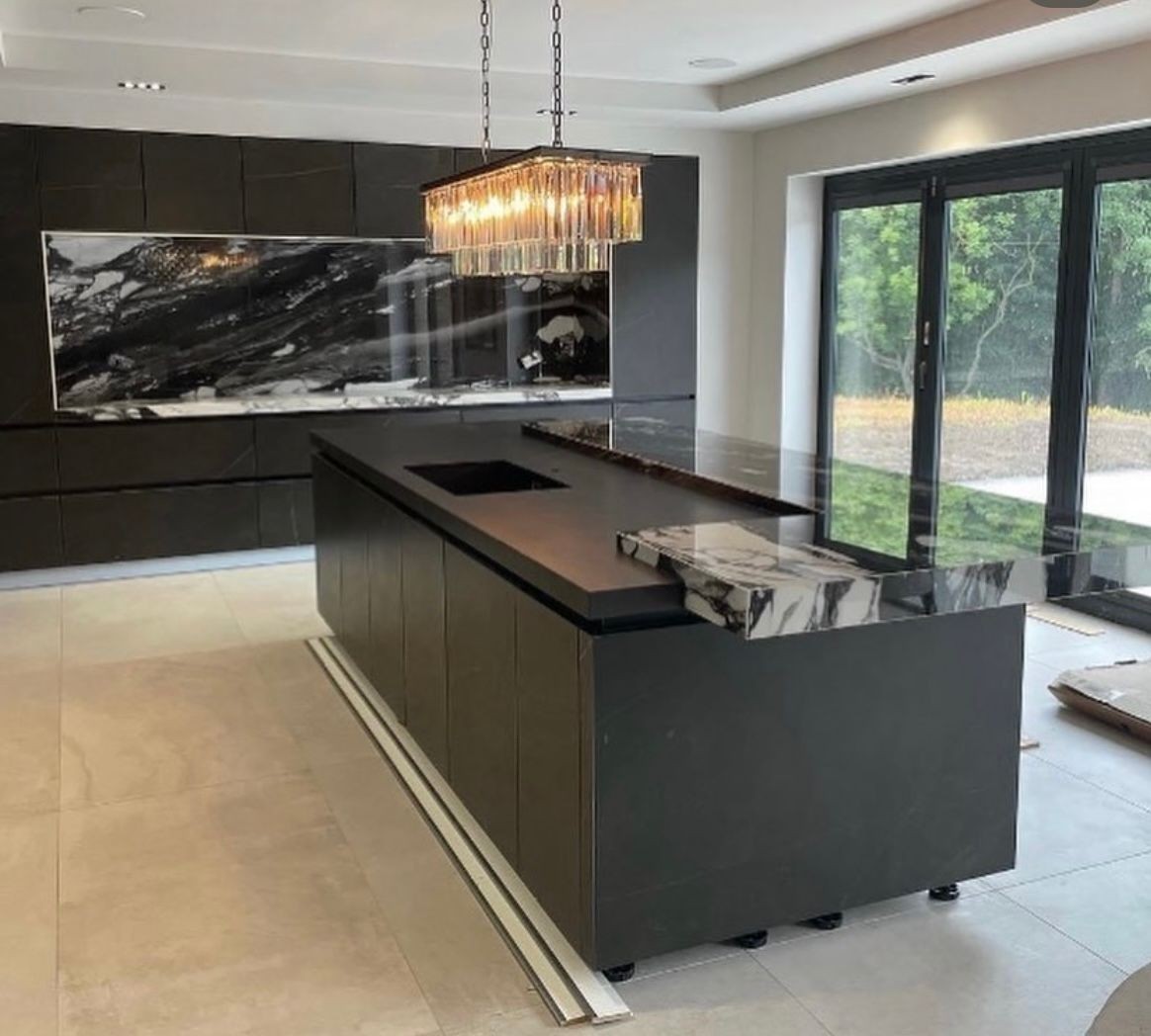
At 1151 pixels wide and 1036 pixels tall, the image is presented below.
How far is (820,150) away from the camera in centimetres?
656

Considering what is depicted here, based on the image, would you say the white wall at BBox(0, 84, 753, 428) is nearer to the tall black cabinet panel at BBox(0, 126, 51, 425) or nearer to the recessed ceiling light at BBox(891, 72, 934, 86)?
the tall black cabinet panel at BBox(0, 126, 51, 425)

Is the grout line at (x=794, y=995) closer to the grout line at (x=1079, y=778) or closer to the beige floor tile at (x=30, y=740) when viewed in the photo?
the grout line at (x=1079, y=778)

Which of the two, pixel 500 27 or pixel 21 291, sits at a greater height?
pixel 500 27

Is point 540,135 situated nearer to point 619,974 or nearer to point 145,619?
point 145,619

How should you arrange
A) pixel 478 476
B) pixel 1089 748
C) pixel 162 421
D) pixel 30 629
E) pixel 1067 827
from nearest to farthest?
1. pixel 1067 827
2. pixel 1089 748
3. pixel 478 476
4. pixel 30 629
5. pixel 162 421

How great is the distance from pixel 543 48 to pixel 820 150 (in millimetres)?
1929

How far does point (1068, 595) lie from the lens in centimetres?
234

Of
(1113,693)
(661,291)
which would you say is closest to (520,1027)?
(1113,693)

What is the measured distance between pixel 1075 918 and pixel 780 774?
0.83 meters

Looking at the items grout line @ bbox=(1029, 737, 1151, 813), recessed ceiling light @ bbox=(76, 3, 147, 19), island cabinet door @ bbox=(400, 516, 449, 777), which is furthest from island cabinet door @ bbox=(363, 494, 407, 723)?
recessed ceiling light @ bbox=(76, 3, 147, 19)

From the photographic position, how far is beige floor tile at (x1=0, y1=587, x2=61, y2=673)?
4.76 m

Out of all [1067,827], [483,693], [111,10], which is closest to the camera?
[483,693]

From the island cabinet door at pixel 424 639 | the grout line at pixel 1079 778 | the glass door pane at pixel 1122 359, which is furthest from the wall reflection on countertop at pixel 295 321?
the grout line at pixel 1079 778

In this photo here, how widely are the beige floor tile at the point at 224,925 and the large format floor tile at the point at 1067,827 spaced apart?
1.51 meters
